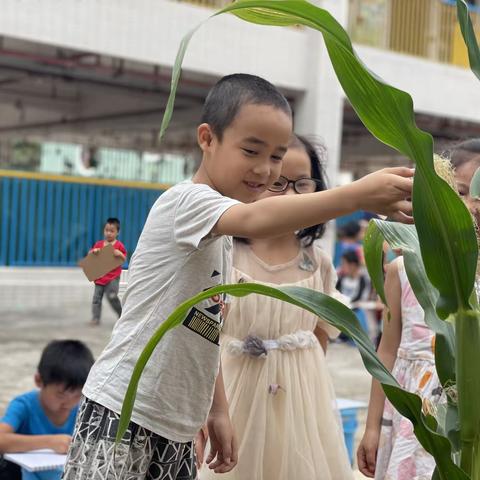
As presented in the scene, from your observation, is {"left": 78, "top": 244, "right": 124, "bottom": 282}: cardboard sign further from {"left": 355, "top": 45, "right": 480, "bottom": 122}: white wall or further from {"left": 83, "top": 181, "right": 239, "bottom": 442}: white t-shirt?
{"left": 355, "top": 45, "right": 480, "bottom": 122}: white wall

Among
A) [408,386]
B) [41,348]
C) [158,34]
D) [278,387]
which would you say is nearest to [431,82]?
[158,34]

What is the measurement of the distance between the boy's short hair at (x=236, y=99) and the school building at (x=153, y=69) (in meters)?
3.71

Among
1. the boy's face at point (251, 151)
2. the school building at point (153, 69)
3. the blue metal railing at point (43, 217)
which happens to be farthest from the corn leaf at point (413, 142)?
the blue metal railing at point (43, 217)

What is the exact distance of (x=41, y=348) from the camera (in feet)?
19.0

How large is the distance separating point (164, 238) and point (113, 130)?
39.3 feet

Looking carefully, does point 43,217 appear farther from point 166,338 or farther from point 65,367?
point 166,338

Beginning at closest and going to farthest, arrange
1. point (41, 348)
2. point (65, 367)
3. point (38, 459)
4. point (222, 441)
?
1. point (222, 441)
2. point (38, 459)
3. point (65, 367)
4. point (41, 348)

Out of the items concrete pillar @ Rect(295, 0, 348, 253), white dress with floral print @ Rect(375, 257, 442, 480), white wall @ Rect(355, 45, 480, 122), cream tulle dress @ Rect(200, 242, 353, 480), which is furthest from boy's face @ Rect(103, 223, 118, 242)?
white wall @ Rect(355, 45, 480, 122)

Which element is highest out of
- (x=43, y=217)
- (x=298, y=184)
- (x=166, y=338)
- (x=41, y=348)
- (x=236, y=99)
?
A: (x=236, y=99)

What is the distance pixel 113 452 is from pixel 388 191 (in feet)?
1.87

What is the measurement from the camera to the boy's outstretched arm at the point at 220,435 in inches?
52.9

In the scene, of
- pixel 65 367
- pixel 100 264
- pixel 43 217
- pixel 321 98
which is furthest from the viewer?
pixel 321 98

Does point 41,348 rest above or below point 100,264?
below

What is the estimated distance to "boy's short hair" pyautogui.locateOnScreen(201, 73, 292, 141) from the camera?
3.87ft
